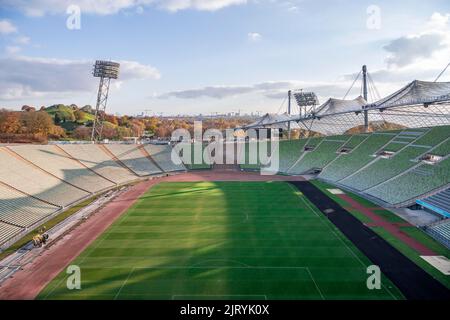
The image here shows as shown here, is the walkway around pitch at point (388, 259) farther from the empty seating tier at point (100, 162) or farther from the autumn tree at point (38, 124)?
the autumn tree at point (38, 124)

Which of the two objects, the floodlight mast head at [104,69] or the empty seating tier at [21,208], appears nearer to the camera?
the empty seating tier at [21,208]

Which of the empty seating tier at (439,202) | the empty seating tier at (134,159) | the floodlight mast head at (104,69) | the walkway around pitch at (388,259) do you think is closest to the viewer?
the walkway around pitch at (388,259)

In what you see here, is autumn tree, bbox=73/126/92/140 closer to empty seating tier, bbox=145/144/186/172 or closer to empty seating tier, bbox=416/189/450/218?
empty seating tier, bbox=145/144/186/172

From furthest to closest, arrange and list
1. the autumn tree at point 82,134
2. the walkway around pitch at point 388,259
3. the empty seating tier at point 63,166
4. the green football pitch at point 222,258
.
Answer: the autumn tree at point 82,134
the empty seating tier at point 63,166
the green football pitch at point 222,258
the walkway around pitch at point 388,259

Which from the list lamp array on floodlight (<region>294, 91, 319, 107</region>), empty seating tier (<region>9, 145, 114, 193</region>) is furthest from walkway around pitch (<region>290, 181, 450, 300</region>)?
lamp array on floodlight (<region>294, 91, 319, 107</region>)

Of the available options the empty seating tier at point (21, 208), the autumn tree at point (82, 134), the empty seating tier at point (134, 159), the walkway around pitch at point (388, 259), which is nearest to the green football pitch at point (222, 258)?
the walkway around pitch at point (388, 259)

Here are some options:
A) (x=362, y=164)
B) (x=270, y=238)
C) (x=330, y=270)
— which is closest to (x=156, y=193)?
(x=270, y=238)
